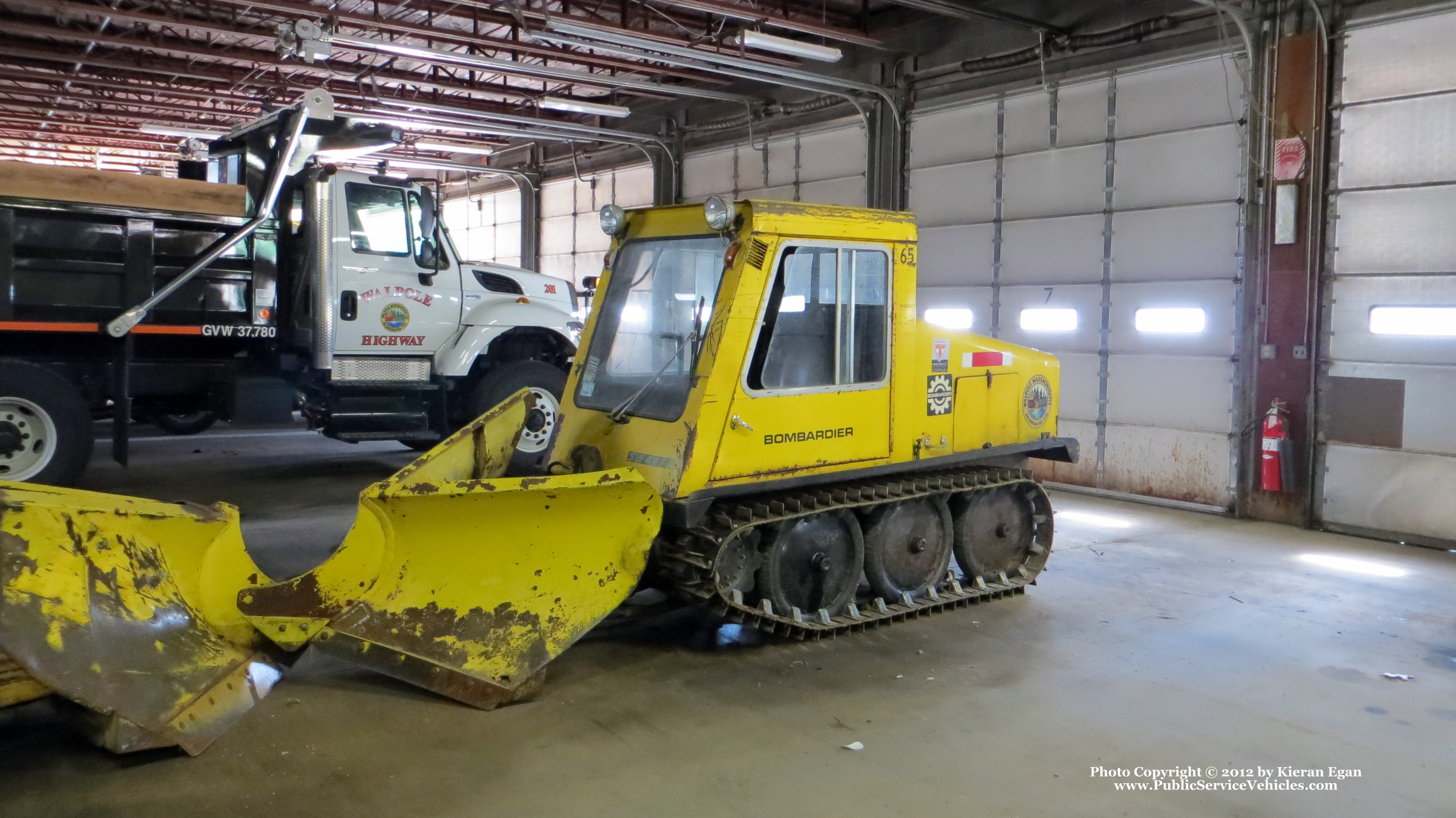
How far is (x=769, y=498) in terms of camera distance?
5617 millimetres

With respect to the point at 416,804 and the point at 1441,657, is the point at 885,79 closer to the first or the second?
the point at 1441,657

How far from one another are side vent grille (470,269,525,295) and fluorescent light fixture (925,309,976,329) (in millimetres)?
4636

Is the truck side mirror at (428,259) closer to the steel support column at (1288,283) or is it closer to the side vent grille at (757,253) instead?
the side vent grille at (757,253)

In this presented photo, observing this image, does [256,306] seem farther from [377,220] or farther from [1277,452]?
[1277,452]

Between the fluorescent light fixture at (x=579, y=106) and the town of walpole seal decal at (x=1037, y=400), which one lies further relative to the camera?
the fluorescent light fixture at (x=579, y=106)

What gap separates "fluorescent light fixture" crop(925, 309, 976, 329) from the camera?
12.3 metres

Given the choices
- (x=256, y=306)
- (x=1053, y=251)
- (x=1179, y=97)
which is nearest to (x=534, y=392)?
(x=256, y=306)

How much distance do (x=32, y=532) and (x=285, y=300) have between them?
6.23m

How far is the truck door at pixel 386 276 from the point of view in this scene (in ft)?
31.7

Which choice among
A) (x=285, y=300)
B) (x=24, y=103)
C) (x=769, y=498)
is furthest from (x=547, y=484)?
(x=24, y=103)

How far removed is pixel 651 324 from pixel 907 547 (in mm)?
2034

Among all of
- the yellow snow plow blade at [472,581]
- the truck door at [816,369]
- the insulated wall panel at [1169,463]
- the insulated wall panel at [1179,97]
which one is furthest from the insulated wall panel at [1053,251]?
the yellow snow plow blade at [472,581]

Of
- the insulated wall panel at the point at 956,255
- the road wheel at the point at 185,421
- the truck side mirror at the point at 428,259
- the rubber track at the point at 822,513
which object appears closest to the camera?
the rubber track at the point at 822,513

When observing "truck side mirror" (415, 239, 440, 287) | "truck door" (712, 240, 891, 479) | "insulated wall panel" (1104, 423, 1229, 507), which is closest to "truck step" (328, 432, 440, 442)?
"truck side mirror" (415, 239, 440, 287)
